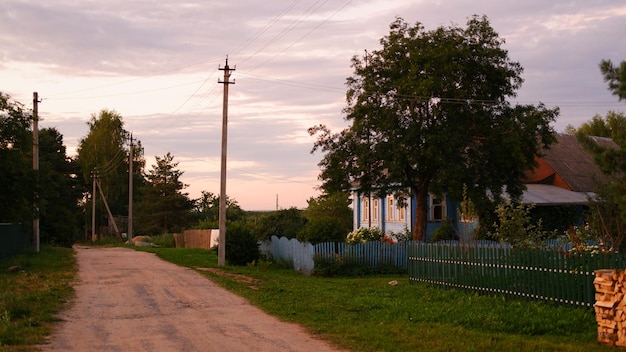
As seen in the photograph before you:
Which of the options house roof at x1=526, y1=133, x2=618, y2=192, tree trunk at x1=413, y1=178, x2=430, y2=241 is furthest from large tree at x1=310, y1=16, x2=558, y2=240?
house roof at x1=526, y1=133, x2=618, y2=192

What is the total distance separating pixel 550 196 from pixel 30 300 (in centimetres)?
2699

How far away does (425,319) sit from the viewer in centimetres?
1282

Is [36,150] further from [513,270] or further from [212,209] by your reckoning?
[212,209]

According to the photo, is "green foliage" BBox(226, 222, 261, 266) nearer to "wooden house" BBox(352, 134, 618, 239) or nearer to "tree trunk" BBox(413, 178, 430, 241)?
"wooden house" BBox(352, 134, 618, 239)

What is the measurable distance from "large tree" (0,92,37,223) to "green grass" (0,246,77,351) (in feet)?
9.09

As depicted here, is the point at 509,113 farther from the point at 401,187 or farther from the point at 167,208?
the point at 167,208

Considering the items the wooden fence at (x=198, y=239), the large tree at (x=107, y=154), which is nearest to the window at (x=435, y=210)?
the wooden fence at (x=198, y=239)

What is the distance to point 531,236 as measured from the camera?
17.5 m

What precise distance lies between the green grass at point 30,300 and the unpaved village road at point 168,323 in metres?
0.31

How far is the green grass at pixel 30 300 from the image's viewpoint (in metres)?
11.0

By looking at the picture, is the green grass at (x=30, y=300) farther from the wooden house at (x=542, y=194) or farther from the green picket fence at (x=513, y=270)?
the wooden house at (x=542, y=194)

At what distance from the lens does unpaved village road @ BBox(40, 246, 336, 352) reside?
34.5 ft

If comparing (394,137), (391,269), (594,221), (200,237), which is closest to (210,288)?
(391,269)

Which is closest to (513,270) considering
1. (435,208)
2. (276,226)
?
(276,226)
